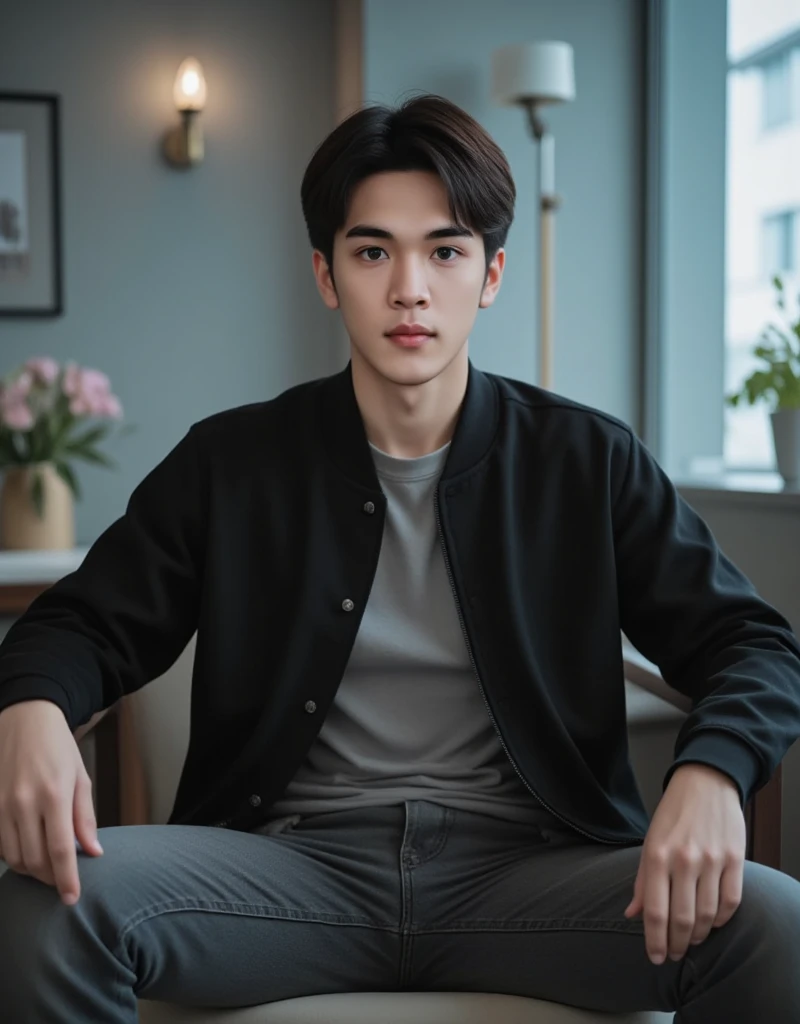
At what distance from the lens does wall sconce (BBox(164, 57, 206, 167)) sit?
3537 mm

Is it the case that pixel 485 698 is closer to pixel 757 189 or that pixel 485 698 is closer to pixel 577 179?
pixel 757 189

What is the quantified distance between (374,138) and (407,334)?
0.22 metres

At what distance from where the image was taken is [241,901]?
121 cm

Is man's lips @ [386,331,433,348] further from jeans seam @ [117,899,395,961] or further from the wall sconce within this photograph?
the wall sconce

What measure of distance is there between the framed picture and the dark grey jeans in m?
2.59

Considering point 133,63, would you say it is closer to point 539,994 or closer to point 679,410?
point 679,410

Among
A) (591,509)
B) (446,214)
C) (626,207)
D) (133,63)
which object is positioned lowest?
(591,509)

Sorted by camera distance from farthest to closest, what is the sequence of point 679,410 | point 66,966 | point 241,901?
point 679,410 → point 241,901 → point 66,966

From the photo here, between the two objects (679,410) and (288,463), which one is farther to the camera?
(679,410)

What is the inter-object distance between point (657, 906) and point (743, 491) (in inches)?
61.6

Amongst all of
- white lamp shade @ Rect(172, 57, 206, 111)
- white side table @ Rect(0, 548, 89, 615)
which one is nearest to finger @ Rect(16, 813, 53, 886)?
white side table @ Rect(0, 548, 89, 615)

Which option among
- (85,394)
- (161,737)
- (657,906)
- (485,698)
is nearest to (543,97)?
(85,394)

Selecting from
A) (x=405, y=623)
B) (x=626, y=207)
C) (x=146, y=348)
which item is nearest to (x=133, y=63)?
(x=146, y=348)

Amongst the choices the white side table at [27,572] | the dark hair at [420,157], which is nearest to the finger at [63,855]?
the dark hair at [420,157]
